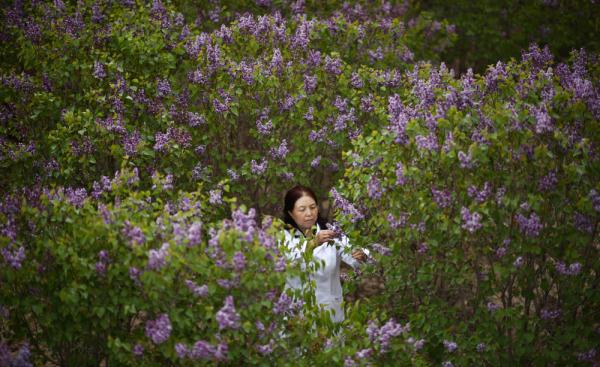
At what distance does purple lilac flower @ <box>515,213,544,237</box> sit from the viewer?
455cm

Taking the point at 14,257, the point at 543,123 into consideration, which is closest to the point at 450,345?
the point at 543,123

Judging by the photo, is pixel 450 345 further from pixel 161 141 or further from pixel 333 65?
pixel 333 65

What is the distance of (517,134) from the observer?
468 cm

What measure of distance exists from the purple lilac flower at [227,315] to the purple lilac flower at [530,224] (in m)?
1.87

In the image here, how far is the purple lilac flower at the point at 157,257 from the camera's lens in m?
4.06

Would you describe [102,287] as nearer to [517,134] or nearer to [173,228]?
[173,228]

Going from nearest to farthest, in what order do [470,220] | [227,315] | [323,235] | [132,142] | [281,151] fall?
[227,315], [470,220], [323,235], [132,142], [281,151]

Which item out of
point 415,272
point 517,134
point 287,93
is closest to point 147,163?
point 287,93

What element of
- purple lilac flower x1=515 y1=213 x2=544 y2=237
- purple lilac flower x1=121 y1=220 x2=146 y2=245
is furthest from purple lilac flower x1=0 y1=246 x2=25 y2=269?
purple lilac flower x1=515 y1=213 x2=544 y2=237

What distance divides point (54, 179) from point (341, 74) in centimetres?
283

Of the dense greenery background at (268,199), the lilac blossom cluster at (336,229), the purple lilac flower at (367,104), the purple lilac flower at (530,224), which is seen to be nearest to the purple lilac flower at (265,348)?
the dense greenery background at (268,199)

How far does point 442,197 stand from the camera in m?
4.66

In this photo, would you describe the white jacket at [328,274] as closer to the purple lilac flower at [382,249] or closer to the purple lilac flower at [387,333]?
the purple lilac flower at [382,249]

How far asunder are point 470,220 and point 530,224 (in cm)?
39
